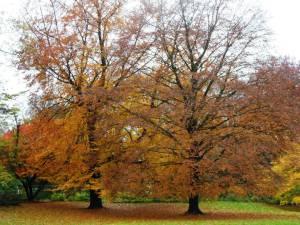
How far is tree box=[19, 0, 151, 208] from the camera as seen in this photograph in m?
26.6

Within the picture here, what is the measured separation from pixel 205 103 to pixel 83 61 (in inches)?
373

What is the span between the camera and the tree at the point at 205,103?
2230 cm

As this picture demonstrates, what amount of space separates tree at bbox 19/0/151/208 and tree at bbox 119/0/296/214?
7.53ft

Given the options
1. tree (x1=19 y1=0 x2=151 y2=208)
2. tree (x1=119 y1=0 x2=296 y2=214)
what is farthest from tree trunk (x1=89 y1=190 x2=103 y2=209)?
tree (x1=119 y1=0 x2=296 y2=214)

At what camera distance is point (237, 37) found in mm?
23891

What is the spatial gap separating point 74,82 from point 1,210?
8.98 metres

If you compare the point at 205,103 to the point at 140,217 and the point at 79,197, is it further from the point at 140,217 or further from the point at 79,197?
the point at 79,197

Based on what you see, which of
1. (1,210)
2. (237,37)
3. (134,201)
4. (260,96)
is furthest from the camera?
(134,201)

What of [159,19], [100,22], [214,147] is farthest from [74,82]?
[214,147]

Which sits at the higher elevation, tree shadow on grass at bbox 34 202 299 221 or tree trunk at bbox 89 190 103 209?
tree trunk at bbox 89 190 103 209

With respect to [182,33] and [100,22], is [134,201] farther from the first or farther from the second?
[182,33]

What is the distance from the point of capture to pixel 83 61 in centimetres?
2856

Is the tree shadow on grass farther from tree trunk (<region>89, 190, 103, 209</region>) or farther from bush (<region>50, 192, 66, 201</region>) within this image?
bush (<region>50, 192, 66, 201</region>)

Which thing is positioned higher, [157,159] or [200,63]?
[200,63]
